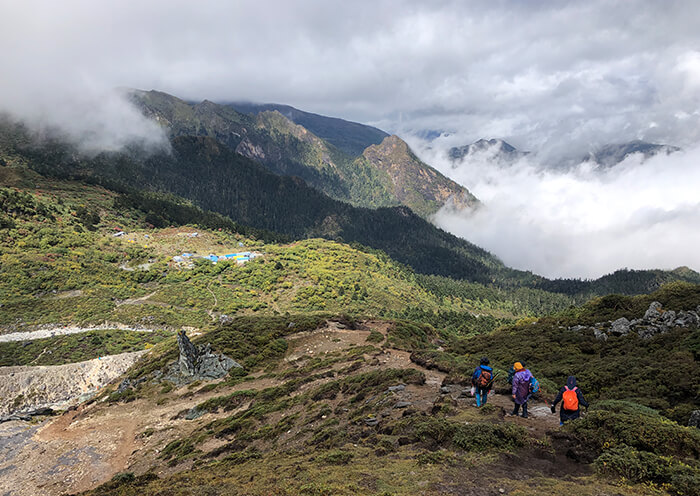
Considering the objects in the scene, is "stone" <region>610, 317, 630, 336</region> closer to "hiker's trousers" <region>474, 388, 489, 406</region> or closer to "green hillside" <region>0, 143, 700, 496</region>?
"green hillside" <region>0, 143, 700, 496</region>

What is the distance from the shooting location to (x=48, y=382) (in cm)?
5453

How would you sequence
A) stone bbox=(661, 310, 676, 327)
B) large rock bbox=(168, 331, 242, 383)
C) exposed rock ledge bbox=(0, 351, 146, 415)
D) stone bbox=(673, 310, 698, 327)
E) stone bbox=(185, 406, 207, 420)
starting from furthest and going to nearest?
exposed rock ledge bbox=(0, 351, 146, 415) → large rock bbox=(168, 331, 242, 383) → stone bbox=(661, 310, 676, 327) → stone bbox=(185, 406, 207, 420) → stone bbox=(673, 310, 698, 327)

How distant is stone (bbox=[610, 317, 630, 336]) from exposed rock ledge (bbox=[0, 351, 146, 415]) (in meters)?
74.2

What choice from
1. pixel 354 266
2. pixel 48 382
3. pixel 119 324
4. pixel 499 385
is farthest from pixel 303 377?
pixel 354 266

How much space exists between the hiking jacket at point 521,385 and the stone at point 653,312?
31.9 m

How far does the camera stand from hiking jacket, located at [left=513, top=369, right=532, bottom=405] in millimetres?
16469

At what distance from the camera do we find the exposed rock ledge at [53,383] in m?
51.2

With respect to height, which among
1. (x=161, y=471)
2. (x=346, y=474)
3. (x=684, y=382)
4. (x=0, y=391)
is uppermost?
(x=684, y=382)

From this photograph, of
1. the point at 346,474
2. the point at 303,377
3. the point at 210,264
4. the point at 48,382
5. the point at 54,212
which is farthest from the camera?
the point at 54,212

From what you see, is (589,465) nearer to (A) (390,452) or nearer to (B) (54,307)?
(A) (390,452)

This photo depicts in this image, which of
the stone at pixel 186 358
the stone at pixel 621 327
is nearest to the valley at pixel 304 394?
the stone at pixel 621 327

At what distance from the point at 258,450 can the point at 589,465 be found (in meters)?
19.6

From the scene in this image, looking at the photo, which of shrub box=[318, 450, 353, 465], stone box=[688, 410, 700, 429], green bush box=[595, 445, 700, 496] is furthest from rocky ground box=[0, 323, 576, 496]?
shrub box=[318, 450, 353, 465]

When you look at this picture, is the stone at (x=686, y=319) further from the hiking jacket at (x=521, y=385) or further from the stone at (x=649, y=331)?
the hiking jacket at (x=521, y=385)
